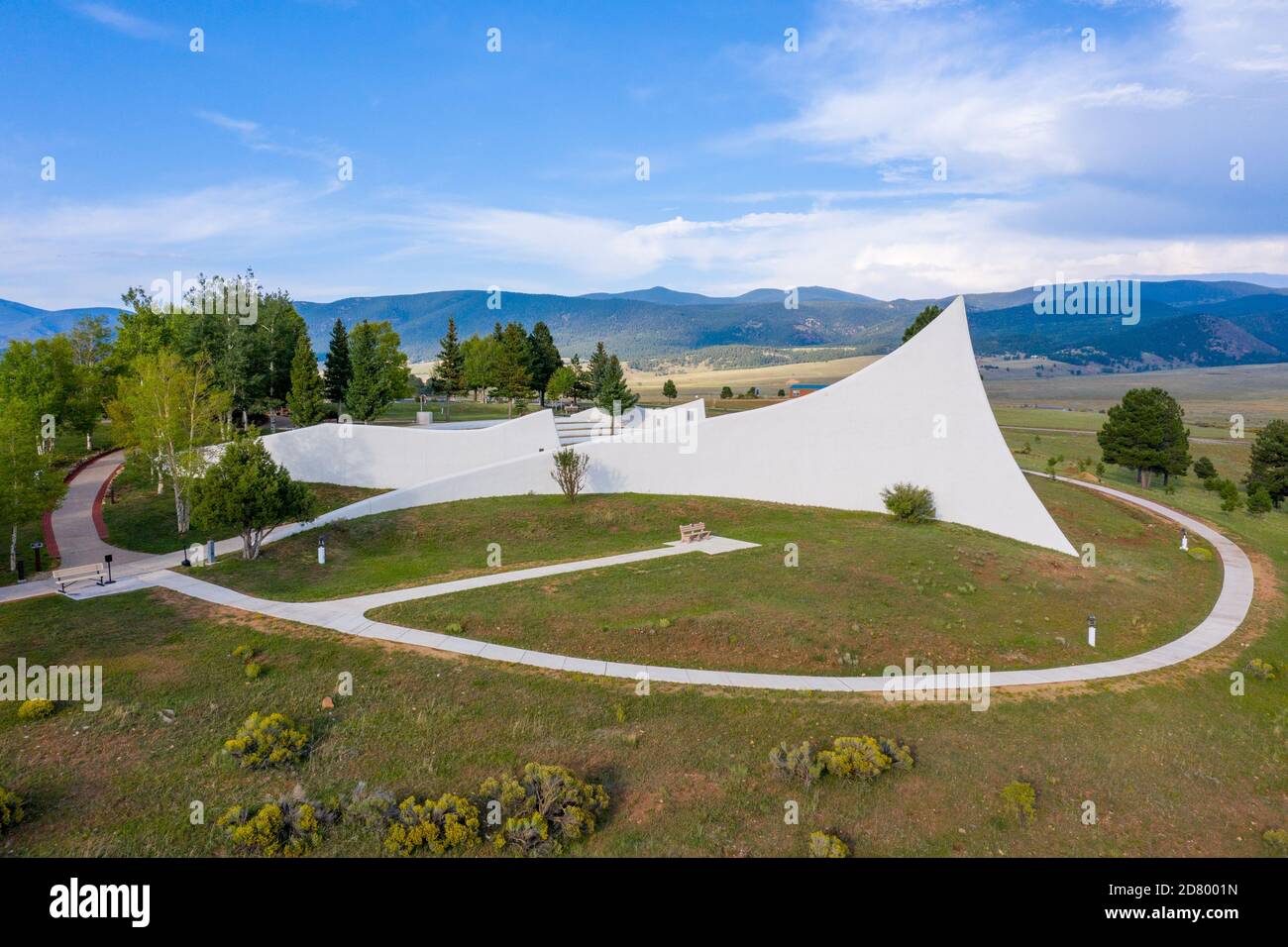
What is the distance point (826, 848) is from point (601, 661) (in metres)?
6.78

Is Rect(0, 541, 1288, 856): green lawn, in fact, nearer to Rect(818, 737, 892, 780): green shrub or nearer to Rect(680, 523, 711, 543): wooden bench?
Rect(818, 737, 892, 780): green shrub

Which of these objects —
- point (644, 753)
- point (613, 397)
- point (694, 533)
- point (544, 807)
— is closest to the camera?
point (544, 807)

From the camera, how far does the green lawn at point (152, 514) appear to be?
25.2 meters

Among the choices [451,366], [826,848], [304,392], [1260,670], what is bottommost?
[826,848]

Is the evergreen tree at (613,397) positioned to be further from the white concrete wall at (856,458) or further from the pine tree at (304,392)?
the pine tree at (304,392)

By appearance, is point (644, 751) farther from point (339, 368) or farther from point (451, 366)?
point (451, 366)

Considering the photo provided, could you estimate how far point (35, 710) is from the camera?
12.4 m

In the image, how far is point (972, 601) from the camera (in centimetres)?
1889

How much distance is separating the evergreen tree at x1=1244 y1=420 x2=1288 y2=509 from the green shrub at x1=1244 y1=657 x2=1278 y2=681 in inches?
1165

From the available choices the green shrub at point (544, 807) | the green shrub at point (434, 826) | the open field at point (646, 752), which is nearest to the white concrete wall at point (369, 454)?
the open field at point (646, 752)

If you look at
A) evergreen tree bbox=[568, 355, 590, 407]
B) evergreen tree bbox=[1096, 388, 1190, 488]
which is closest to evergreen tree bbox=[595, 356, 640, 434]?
evergreen tree bbox=[568, 355, 590, 407]

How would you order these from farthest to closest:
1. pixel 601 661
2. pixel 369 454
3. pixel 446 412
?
1. pixel 446 412
2. pixel 369 454
3. pixel 601 661

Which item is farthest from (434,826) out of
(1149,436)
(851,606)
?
(1149,436)

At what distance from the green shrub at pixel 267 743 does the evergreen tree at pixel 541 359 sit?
51.8 metres
